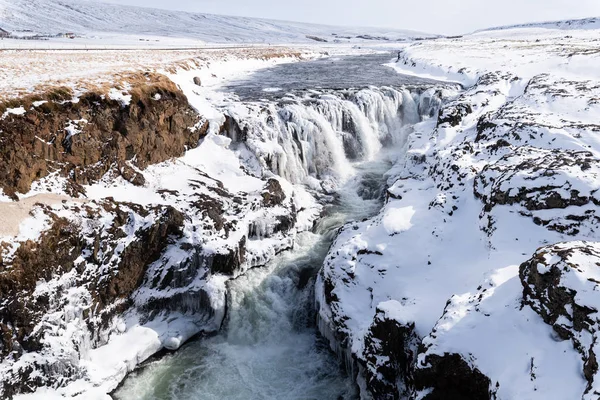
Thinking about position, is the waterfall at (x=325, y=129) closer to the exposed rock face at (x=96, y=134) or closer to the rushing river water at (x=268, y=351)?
the exposed rock face at (x=96, y=134)

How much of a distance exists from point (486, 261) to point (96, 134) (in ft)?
42.6

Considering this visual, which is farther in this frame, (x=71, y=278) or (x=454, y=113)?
(x=454, y=113)

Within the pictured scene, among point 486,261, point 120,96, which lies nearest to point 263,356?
point 486,261

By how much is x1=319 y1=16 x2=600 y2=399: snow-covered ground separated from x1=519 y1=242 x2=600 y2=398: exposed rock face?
2 cm

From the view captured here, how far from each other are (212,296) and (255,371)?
2.84 meters

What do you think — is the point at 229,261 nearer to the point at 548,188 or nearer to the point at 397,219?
the point at 397,219

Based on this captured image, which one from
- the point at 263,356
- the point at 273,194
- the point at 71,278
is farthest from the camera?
the point at 273,194

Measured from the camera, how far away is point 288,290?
14.5 metres

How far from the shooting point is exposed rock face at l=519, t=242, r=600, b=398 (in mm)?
6836

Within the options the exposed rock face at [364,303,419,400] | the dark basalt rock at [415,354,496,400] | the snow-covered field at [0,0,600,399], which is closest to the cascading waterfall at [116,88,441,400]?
the snow-covered field at [0,0,600,399]

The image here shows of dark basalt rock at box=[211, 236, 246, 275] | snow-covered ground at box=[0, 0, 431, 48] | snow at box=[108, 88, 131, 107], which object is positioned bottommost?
dark basalt rock at box=[211, 236, 246, 275]

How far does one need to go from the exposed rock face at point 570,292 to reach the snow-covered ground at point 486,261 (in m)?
0.02

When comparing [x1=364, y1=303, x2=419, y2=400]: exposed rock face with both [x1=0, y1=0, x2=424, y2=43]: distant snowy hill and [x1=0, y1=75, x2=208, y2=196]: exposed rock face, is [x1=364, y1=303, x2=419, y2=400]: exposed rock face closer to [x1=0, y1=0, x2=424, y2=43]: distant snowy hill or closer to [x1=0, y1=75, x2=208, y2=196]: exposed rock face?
[x1=0, y1=75, x2=208, y2=196]: exposed rock face

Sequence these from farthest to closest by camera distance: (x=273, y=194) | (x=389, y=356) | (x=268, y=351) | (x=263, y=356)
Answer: (x=273, y=194)
(x=268, y=351)
(x=263, y=356)
(x=389, y=356)
